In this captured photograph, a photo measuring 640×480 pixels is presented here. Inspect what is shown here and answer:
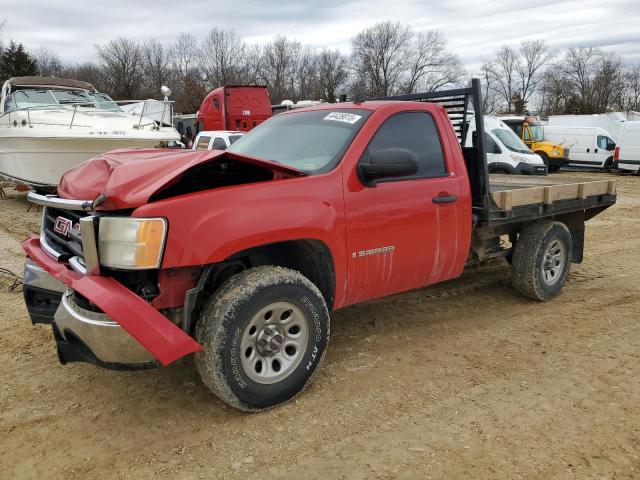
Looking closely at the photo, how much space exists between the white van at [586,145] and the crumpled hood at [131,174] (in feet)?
79.6

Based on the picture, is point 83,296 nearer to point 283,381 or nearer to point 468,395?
point 283,381

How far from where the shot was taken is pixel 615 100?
233 ft

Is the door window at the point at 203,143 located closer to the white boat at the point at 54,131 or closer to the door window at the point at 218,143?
the door window at the point at 218,143

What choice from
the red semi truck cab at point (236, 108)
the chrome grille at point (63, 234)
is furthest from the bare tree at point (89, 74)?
the chrome grille at point (63, 234)

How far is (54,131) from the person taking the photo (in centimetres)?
997

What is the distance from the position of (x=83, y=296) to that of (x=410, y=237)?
223 cm

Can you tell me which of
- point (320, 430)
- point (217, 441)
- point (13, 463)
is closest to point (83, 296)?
point (13, 463)

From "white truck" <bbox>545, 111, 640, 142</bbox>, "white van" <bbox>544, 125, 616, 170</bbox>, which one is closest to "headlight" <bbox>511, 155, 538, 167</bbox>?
"white van" <bbox>544, 125, 616, 170</bbox>

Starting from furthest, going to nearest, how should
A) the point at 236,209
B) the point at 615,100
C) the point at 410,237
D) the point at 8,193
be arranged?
the point at 615,100 < the point at 8,193 < the point at 410,237 < the point at 236,209

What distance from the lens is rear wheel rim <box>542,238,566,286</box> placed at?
539 cm

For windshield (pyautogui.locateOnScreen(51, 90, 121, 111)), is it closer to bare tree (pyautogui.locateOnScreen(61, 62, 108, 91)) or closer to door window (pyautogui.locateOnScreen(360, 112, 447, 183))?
door window (pyautogui.locateOnScreen(360, 112, 447, 183))

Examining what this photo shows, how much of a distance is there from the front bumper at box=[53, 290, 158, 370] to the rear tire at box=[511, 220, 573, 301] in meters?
3.80

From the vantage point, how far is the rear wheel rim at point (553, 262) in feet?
17.7

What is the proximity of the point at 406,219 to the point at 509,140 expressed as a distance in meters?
13.8
